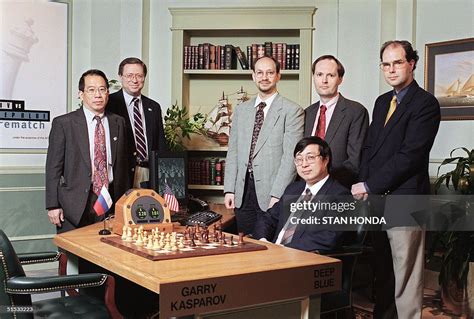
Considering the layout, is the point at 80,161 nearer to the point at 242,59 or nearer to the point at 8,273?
the point at 8,273

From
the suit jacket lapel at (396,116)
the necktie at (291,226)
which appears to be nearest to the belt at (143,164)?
the necktie at (291,226)

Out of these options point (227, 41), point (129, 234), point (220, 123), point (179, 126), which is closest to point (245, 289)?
point (129, 234)

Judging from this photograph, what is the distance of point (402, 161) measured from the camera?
9.31 ft

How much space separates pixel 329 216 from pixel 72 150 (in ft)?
5.06

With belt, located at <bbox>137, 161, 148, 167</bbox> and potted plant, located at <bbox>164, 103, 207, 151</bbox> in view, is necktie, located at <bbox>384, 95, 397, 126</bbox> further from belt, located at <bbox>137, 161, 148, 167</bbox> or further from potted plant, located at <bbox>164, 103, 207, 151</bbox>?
potted plant, located at <bbox>164, 103, 207, 151</bbox>

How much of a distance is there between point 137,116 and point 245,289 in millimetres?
2111

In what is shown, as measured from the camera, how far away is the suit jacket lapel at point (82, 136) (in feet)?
10.7

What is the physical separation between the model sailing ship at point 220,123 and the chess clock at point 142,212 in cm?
213

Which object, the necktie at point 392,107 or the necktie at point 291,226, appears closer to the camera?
the necktie at point 291,226

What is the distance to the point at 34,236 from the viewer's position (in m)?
4.90

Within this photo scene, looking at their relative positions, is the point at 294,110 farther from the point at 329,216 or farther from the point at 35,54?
the point at 35,54

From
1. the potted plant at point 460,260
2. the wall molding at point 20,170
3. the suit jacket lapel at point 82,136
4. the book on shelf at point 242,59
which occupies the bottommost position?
the potted plant at point 460,260

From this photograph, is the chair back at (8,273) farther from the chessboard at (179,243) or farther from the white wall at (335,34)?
the white wall at (335,34)

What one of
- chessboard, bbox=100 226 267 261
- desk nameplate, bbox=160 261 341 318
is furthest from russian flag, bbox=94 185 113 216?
desk nameplate, bbox=160 261 341 318
